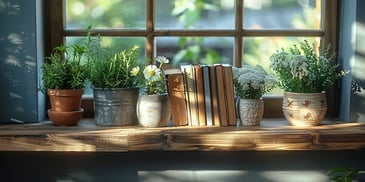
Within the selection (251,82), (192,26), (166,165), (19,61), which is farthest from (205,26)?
(19,61)

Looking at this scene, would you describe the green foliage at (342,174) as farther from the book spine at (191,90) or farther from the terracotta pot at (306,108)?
the book spine at (191,90)

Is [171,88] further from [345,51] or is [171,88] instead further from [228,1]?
[345,51]

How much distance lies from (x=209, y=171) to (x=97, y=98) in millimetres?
509

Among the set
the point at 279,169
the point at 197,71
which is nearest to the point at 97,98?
the point at 197,71

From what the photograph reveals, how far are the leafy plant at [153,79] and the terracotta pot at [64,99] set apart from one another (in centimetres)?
24

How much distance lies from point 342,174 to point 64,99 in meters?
1.09

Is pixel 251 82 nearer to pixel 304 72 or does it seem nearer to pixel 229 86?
pixel 229 86

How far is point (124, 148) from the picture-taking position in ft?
6.54

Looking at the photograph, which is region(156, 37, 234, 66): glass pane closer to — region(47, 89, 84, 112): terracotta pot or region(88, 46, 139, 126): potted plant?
region(88, 46, 139, 126): potted plant

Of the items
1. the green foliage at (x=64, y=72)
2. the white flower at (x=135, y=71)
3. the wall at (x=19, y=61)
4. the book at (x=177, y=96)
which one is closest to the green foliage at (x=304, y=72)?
the book at (x=177, y=96)

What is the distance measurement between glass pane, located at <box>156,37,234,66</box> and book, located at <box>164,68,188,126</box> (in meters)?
Result: 0.21

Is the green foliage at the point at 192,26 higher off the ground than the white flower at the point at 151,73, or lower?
higher

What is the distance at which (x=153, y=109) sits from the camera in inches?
81.2

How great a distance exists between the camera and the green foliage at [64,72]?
2086 millimetres
